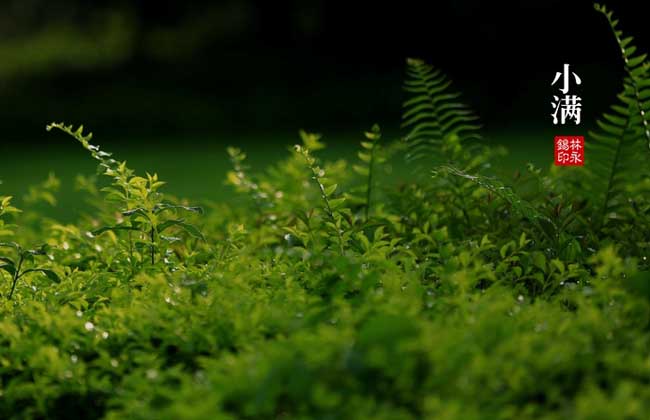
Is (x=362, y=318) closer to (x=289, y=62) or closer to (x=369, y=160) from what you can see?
(x=369, y=160)

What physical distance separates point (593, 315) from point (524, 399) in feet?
0.83

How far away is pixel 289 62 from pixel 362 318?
24.0 m

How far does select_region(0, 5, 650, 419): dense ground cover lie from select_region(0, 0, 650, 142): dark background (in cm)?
1696

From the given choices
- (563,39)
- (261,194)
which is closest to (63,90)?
(563,39)

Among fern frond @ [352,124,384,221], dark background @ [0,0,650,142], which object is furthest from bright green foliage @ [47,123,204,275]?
dark background @ [0,0,650,142]

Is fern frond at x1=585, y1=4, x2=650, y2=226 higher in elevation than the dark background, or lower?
lower

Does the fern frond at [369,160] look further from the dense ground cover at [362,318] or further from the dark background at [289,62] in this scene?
the dark background at [289,62]

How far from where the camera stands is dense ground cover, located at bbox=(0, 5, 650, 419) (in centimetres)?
181

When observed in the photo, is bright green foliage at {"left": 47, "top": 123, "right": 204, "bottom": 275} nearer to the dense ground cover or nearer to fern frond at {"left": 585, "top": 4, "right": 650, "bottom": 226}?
the dense ground cover

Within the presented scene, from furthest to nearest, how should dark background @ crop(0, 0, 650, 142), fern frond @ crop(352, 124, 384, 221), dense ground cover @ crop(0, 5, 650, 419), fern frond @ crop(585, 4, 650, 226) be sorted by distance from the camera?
dark background @ crop(0, 0, 650, 142)
fern frond @ crop(352, 124, 384, 221)
fern frond @ crop(585, 4, 650, 226)
dense ground cover @ crop(0, 5, 650, 419)

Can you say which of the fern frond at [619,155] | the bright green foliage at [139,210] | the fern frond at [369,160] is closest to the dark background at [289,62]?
the fern frond at [619,155]

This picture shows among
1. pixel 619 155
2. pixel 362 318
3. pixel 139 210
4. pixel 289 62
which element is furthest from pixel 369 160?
pixel 289 62

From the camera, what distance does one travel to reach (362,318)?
199 cm

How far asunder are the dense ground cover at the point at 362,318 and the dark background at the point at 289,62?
55.7 ft
